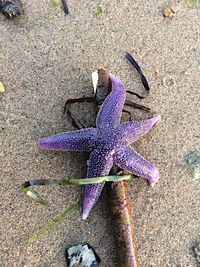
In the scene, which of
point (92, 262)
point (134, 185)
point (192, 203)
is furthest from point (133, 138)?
point (92, 262)

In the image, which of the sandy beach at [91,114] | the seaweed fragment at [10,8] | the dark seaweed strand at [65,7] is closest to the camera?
the sandy beach at [91,114]

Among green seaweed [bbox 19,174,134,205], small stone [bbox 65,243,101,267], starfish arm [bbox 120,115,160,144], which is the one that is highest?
starfish arm [bbox 120,115,160,144]

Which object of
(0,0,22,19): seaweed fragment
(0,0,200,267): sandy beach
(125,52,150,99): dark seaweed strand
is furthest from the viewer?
(0,0,22,19): seaweed fragment

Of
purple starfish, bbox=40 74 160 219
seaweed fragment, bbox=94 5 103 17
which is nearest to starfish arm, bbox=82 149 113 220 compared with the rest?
purple starfish, bbox=40 74 160 219

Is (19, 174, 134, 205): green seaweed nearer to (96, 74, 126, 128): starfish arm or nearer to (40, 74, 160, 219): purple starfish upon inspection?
(40, 74, 160, 219): purple starfish

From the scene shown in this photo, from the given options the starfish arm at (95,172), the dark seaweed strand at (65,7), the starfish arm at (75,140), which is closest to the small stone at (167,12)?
the dark seaweed strand at (65,7)

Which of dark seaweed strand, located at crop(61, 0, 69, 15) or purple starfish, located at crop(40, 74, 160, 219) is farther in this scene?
dark seaweed strand, located at crop(61, 0, 69, 15)

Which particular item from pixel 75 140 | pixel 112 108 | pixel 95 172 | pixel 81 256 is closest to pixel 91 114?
pixel 112 108

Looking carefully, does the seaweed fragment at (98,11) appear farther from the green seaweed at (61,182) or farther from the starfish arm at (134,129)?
the green seaweed at (61,182)
